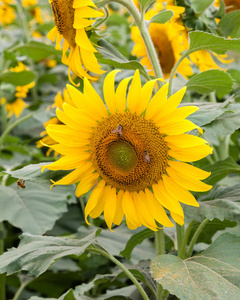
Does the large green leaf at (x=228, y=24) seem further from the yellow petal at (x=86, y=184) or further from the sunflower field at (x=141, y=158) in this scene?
the yellow petal at (x=86, y=184)

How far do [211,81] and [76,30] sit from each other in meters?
0.33

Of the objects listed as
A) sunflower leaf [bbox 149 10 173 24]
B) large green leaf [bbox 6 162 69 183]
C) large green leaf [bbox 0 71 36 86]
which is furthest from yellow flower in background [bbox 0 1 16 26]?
large green leaf [bbox 6 162 69 183]

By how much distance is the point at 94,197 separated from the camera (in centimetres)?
104

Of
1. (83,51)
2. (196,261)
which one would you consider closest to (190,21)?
(83,51)

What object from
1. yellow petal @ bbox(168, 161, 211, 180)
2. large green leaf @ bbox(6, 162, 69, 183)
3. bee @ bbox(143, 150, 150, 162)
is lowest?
large green leaf @ bbox(6, 162, 69, 183)

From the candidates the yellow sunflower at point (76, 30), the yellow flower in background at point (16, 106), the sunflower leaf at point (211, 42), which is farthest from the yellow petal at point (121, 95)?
the yellow flower in background at point (16, 106)

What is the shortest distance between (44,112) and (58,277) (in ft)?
2.31

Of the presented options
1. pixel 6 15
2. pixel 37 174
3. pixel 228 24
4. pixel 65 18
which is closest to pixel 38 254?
pixel 37 174

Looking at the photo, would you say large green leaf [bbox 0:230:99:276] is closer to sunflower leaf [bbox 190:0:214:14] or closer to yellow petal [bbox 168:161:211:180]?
yellow petal [bbox 168:161:211:180]

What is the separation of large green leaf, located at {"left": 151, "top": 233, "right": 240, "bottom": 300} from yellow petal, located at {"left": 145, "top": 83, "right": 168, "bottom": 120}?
0.27m

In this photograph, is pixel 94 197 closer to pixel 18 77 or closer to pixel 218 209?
pixel 218 209

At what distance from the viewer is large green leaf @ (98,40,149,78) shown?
1049mm

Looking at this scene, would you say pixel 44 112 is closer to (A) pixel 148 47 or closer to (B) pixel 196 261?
(A) pixel 148 47

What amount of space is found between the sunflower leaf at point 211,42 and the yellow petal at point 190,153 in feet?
0.82
